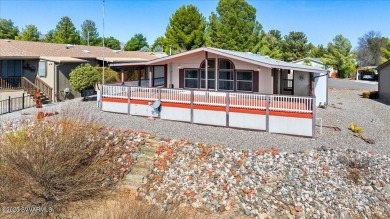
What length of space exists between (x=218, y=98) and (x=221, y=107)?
2.07ft

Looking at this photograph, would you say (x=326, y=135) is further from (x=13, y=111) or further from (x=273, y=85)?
(x=13, y=111)

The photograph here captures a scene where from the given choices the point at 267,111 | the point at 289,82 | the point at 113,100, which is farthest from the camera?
the point at 289,82

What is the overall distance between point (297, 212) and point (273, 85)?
1078 centimetres

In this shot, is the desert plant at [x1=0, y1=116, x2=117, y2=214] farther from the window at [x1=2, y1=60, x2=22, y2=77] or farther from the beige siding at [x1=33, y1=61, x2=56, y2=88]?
the window at [x1=2, y1=60, x2=22, y2=77]

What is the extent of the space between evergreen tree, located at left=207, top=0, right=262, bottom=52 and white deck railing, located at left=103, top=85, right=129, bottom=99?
28.7m

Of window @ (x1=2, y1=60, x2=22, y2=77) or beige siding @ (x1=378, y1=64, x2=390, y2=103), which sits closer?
window @ (x1=2, y1=60, x2=22, y2=77)

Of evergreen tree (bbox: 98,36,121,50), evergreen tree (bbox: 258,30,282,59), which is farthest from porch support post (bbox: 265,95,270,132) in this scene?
evergreen tree (bbox: 98,36,121,50)

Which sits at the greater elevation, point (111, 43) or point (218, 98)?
point (111, 43)

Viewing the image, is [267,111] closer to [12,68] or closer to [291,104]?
[291,104]

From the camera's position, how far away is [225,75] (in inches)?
740

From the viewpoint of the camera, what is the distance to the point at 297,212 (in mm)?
8992

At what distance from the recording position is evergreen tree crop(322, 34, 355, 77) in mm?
55562

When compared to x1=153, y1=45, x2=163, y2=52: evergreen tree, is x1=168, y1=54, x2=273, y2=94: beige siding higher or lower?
lower

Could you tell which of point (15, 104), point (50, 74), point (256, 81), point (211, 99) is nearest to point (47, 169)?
point (211, 99)
